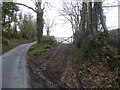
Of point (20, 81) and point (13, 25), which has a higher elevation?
point (13, 25)

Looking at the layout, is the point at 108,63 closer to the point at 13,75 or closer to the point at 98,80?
the point at 98,80

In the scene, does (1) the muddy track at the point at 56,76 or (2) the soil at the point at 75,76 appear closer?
(2) the soil at the point at 75,76

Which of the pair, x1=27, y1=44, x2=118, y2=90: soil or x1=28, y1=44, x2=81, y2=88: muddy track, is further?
x1=28, y1=44, x2=81, y2=88: muddy track

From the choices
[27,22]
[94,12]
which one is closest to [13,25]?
[27,22]

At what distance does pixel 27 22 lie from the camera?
2143 inches

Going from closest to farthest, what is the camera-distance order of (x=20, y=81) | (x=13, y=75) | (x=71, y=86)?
(x=71, y=86) < (x=20, y=81) < (x=13, y=75)

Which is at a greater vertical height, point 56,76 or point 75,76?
point 75,76

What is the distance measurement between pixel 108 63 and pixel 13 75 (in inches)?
231

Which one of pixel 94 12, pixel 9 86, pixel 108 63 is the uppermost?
pixel 94 12

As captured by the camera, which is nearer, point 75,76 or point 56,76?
point 75,76

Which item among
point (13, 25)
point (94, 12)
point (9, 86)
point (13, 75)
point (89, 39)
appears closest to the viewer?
point (9, 86)

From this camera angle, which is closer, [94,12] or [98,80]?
[98,80]

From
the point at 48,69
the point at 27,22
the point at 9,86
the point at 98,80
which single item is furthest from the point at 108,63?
the point at 27,22

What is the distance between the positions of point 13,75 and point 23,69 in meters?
1.80
